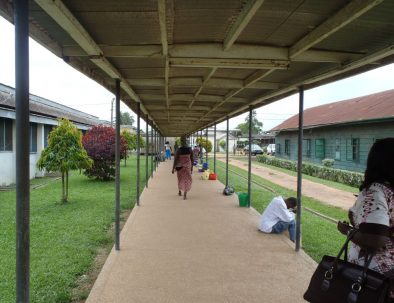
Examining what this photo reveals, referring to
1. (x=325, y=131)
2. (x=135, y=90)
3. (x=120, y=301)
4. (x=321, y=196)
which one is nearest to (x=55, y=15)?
(x=120, y=301)

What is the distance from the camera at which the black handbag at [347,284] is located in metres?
2.05

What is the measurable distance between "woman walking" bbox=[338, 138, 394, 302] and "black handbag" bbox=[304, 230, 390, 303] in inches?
3.3

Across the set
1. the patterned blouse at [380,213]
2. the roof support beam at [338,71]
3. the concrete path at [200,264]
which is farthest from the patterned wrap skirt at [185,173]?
the patterned blouse at [380,213]

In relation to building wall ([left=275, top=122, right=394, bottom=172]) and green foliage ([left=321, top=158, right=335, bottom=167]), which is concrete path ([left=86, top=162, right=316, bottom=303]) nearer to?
building wall ([left=275, top=122, right=394, bottom=172])

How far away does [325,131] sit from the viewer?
2283cm

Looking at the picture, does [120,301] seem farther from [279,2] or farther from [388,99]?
[388,99]

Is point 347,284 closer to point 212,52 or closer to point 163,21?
point 163,21

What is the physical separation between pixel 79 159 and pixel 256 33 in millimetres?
8157

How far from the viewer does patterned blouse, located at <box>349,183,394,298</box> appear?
213 centimetres

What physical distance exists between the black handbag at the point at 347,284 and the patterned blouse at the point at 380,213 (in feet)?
0.30

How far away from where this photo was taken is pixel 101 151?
51.3 ft

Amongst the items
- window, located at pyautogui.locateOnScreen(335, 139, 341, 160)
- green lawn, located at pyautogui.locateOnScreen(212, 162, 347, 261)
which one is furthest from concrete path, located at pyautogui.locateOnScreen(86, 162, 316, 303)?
window, located at pyautogui.locateOnScreen(335, 139, 341, 160)

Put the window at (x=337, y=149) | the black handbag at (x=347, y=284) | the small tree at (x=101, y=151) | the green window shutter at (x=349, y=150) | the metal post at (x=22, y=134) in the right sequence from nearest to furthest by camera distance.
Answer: the black handbag at (x=347, y=284), the metal post at (x=22, y=134), the small tree at (x=101, y=151), the green window shutter at (x=349, y=150), the window at (x=337, y=149)

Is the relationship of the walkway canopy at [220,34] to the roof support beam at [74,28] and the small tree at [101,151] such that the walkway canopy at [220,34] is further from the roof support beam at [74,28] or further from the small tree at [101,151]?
the small tree at [101,151]
